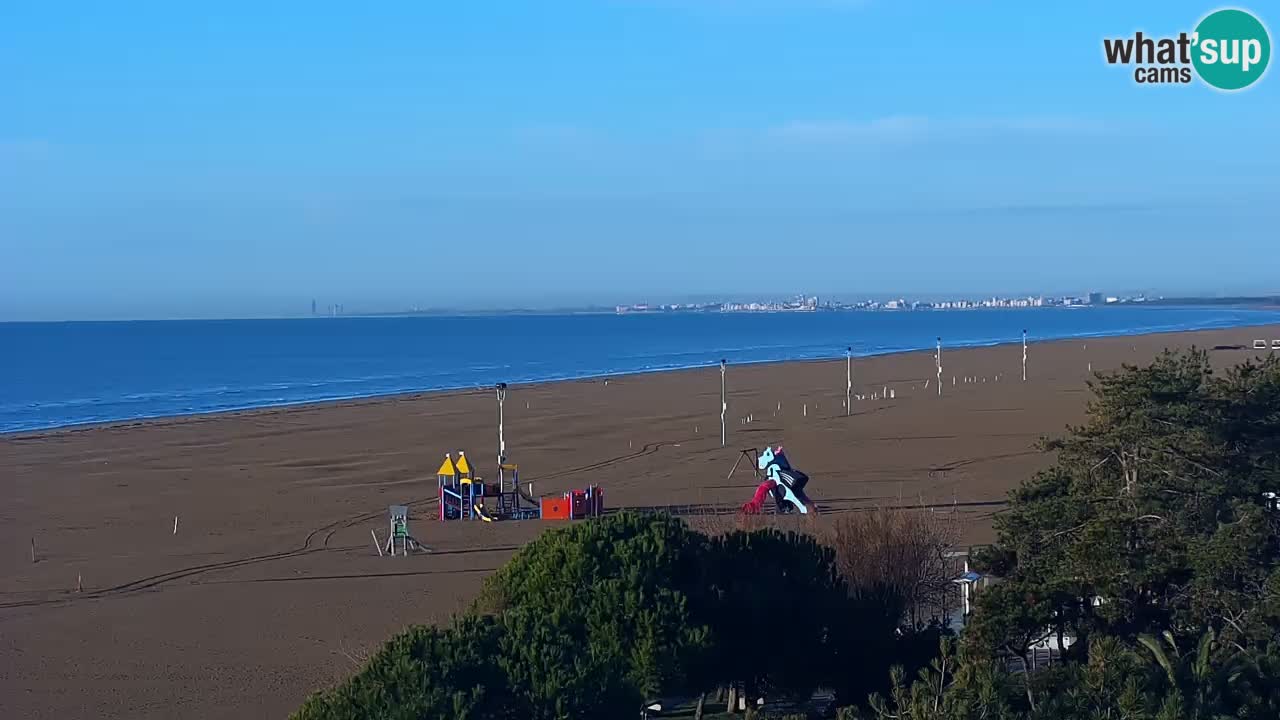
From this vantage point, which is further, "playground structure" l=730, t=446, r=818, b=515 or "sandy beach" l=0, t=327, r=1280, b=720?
"playground structure" l=730, t=446, r=818, b=515

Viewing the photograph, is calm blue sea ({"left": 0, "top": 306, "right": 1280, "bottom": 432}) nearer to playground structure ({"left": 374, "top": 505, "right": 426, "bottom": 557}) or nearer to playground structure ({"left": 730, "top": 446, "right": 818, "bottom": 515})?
playground structure ({"left": 374, "top": 505, "right": 426, "bottom": 557})

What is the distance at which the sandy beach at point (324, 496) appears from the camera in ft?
69.9

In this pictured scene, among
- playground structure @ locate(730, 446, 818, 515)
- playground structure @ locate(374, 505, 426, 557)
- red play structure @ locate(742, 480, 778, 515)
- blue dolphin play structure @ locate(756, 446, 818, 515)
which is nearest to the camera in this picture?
playground structure @ locate(374, 505, 426, 557)

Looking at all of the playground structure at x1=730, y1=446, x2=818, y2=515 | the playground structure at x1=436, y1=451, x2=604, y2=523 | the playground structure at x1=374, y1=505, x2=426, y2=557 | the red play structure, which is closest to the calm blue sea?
the playground structure at x1=436, y1=451, x2=604, y2=523

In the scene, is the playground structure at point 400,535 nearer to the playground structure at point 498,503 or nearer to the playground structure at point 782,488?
the playground structure at point 498,503

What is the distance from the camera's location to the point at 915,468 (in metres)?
41.6

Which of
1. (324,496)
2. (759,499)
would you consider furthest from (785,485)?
(324,496)

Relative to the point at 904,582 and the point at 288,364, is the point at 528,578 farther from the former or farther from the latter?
the point at 288,364

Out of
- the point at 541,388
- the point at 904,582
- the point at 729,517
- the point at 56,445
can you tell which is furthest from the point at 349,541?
the point at 541,388

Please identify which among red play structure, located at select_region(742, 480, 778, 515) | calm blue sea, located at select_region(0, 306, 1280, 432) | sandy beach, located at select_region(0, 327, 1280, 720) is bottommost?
sandy beach, located at select_region(0, 327, 1280, 720)

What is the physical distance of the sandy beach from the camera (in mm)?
21312

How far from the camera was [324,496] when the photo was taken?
128 ft

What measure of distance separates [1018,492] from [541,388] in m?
63.6

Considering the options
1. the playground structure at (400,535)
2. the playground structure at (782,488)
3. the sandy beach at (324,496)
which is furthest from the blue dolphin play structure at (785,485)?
the playground structure at (400,535)
